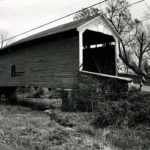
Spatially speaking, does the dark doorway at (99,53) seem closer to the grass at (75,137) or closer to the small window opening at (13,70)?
the small window opening at (13,70)

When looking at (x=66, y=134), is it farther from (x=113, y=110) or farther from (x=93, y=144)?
(x=113, y=110)

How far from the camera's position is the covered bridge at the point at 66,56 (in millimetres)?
13070

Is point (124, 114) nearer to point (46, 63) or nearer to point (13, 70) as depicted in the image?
point (46, 63)

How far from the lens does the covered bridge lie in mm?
13070

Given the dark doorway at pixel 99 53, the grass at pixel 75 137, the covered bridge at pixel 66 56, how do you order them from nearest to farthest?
1. the grass at pixel 75 137
2. the covered bridge at pixel 66 56
3. the dark doorway at pixel 99 53

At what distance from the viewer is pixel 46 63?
15.3 meters

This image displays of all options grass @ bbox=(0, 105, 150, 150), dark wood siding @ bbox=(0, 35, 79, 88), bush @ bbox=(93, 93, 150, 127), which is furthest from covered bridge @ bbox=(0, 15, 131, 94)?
grass @ bbox=(0, 105, 150, 150)

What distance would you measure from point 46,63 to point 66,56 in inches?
78.5

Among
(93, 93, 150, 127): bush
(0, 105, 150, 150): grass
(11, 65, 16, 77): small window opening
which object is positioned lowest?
(0, 105, 150, 150): grass

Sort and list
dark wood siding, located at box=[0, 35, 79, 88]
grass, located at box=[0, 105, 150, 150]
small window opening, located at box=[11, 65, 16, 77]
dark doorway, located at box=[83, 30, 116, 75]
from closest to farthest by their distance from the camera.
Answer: grass, located at box=[0, 105, 150, 150], dark wood siding, located at box=[0, 35, 79, 88], dark doorway, located at box=[83, 30, 116, 75], small window opening, located at box=[11, 65, 16, 77]

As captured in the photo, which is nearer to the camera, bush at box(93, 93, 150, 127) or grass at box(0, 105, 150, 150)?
grass at box(0, 105, 150, 150)

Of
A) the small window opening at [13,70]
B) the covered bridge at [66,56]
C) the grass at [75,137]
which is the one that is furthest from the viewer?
the small window opening at [13,70]

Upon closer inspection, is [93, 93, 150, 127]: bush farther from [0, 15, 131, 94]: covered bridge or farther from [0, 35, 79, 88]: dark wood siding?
[0, 35, 79, 88]: dark wood siding

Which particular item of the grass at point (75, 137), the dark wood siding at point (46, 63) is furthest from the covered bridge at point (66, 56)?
the grass at point (75, 137)
